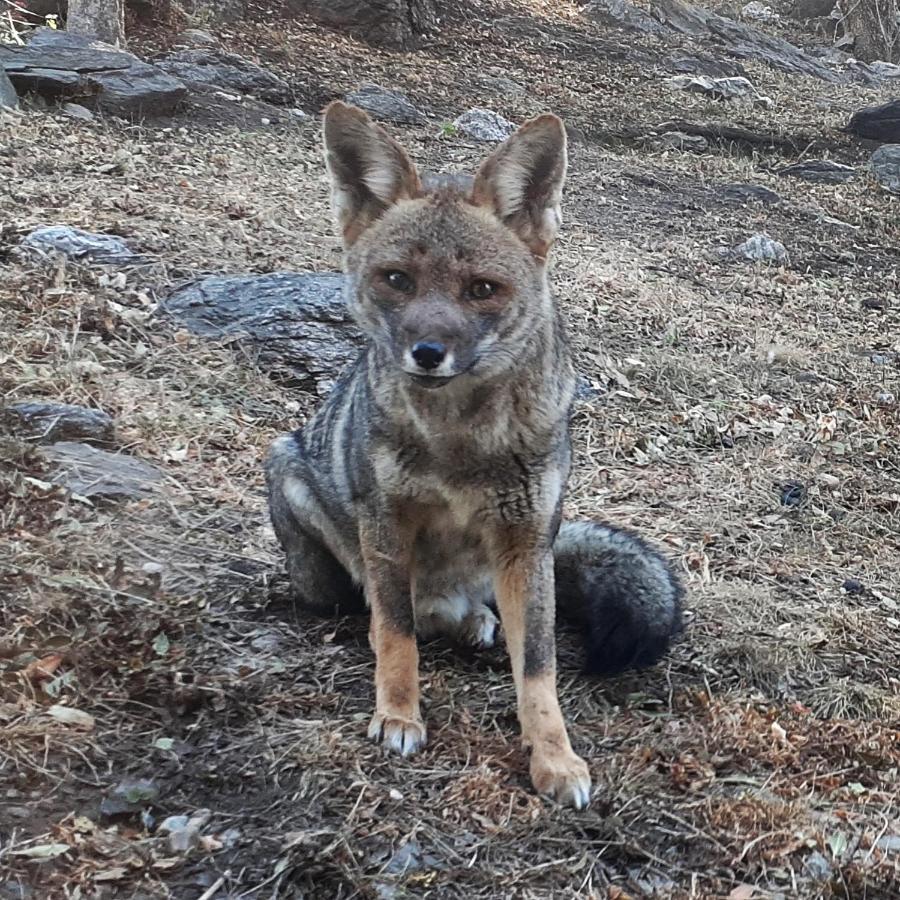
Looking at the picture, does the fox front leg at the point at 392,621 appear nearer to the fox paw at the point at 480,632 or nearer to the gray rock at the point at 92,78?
the fox paw at the point at 480,632

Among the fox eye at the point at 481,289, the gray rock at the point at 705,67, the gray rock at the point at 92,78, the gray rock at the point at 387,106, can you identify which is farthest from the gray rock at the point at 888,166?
the fox eye at the point at 481,289

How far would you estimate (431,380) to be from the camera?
3.55 metres

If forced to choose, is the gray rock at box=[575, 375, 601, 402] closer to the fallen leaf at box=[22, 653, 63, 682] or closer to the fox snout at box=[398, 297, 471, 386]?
the fox snout at box=[398, 297, 471, 386]

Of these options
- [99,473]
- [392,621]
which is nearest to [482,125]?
[99,473]

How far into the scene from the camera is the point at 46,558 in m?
4.29

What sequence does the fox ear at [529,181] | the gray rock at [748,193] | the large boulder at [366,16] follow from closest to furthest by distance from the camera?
the fox ear at [529,181]
the gray rock at [748,193]
the large boulder at [366,16]

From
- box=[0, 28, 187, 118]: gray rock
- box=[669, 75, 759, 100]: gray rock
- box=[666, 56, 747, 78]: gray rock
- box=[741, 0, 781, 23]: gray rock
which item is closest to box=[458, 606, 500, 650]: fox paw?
box=[0, 28, 187, 118]: gray rock

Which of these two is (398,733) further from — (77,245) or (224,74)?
(224,74)

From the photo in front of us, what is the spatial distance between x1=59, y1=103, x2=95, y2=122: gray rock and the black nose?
364 inches

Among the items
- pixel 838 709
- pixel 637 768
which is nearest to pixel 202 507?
pixel 637 768

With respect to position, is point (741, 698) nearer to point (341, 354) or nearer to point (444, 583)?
point (444, 583)

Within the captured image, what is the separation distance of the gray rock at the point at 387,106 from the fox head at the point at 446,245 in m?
10.7

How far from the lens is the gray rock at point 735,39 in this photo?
2269cm

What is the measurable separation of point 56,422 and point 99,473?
0.52 m
